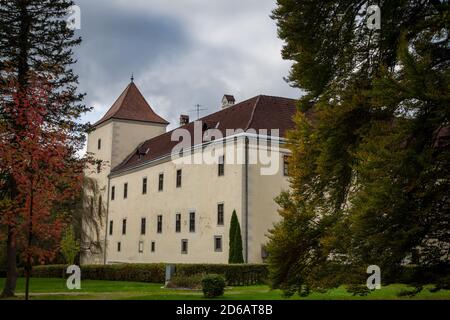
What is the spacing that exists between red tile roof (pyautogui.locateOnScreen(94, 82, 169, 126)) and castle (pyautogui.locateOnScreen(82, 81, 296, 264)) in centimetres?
10

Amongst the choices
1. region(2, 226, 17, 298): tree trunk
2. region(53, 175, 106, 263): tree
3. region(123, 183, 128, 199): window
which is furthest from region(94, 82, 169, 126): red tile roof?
region(2, 226, 17, 298): tree trunk

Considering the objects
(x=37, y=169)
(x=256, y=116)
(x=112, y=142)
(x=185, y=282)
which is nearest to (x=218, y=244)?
(x=256, y=116)

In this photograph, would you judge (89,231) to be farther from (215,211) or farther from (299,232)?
(299,232)

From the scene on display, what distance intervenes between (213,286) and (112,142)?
107 ft

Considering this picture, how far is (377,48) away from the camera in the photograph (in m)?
11.4

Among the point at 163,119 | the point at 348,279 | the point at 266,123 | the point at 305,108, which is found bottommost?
the point at 348,279

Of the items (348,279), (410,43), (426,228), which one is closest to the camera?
(426,228)

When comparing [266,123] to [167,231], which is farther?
Answer: [167,231]

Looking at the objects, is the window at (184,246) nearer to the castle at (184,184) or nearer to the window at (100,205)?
the castle at (184,184)

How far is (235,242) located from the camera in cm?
2930

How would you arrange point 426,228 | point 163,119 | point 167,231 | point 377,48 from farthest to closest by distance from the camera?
point 163,119 → point 167,231 → point 377,48 → point 426,228

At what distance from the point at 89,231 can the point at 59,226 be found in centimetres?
3793

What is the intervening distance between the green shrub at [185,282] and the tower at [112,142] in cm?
2526

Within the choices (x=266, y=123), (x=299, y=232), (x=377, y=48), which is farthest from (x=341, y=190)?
(x=266, y=123)
